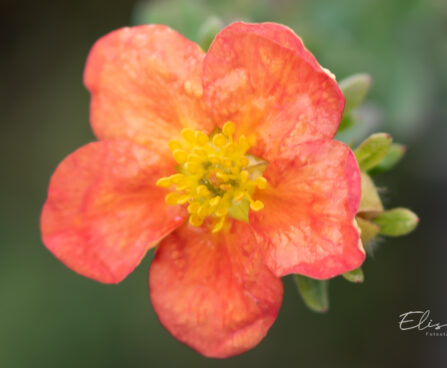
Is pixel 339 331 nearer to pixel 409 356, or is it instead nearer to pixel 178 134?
pixel 409 356

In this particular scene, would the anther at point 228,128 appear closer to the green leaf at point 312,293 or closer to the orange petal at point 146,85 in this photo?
the orange petal at point 146,85

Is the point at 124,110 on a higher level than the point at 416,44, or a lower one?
higher

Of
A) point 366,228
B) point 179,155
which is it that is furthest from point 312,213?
point 179,155

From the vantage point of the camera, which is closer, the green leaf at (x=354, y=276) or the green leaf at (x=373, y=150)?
the green leaf at (x=354, y=276)

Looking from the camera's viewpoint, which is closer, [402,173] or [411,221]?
[411,221]

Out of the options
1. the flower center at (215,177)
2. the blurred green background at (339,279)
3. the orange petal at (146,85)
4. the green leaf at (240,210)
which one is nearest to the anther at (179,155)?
the flower center at (215,177)

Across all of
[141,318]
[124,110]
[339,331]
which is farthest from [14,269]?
[124,110]
